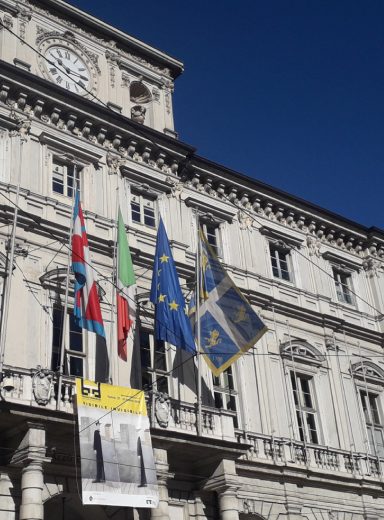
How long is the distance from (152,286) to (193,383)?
309cm

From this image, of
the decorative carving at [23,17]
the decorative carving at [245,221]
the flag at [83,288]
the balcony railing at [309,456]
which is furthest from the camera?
the decorative carving at [245,221]

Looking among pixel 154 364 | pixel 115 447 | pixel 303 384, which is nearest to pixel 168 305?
pixel 154 364

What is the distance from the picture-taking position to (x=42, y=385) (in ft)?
57.8

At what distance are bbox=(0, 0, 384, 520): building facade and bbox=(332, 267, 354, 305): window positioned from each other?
0.09 m

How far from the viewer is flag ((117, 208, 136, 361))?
2034cm

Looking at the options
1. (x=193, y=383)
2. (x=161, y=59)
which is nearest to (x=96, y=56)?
(x=161, y=59)

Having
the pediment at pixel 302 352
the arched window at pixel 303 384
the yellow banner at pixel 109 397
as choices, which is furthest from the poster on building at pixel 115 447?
the pediment at pixel 302 352

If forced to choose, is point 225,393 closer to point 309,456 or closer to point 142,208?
point 309,456

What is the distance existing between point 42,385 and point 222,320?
610 cm

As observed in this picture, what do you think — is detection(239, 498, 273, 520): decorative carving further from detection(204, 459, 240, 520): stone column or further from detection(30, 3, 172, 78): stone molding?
detection(30, 3, 172, 78): stone molding

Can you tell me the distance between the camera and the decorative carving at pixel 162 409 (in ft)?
63.1

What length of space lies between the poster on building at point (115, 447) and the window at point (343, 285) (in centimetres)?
1335

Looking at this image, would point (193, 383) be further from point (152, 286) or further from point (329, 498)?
point (329, 498)

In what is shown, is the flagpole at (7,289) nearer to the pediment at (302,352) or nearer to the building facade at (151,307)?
the building facade at (151,307)
